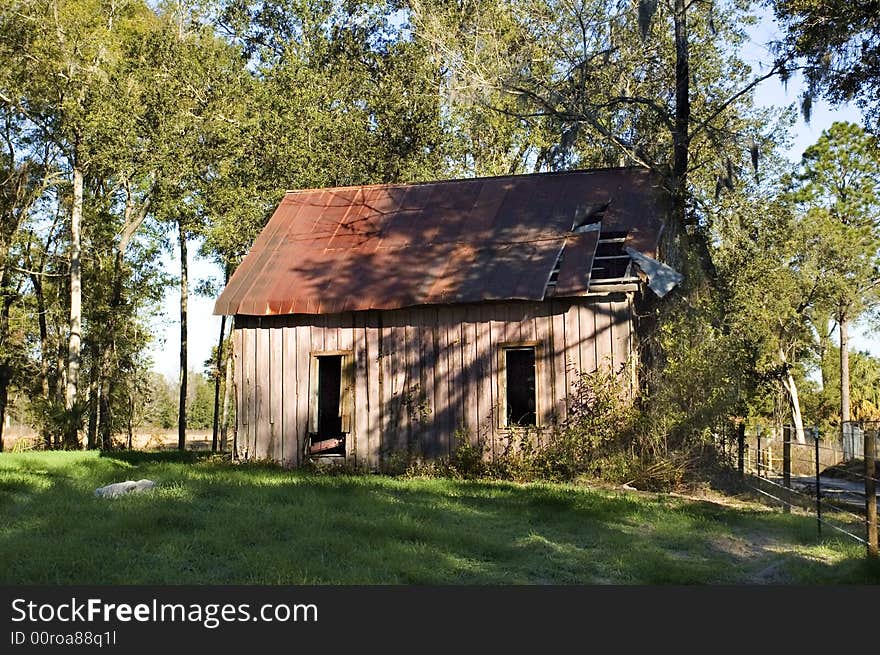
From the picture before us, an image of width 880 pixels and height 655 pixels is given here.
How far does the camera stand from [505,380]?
1706cm

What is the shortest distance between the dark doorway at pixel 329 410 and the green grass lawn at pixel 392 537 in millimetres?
3893

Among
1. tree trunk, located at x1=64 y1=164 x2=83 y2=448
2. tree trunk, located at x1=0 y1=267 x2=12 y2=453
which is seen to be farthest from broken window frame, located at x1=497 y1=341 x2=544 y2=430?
tree trunk, located at x1=0 y1=267 x2=12 y2=453

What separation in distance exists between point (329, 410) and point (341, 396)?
156 inches

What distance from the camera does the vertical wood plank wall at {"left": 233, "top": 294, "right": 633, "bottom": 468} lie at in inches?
656

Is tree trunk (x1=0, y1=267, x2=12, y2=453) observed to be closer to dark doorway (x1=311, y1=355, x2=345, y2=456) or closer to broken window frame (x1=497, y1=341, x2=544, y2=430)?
dark doorway (x1=311, y1=355, x2=345, y2=456)

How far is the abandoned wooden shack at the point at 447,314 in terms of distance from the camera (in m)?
16.8

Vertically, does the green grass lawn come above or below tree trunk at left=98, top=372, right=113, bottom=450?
below

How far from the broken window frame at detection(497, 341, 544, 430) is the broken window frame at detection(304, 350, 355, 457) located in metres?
2.98

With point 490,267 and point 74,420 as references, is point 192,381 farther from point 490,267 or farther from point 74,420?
point 490,267

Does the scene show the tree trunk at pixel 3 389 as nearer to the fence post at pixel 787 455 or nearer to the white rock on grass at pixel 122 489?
the white rock on grass at pixel 122 489

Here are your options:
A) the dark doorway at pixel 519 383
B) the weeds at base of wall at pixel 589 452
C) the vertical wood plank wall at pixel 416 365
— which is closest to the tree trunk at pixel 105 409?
the vertical wood plank wall at pixel 416 365

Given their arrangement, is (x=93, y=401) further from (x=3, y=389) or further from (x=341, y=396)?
(x=341, y=396)

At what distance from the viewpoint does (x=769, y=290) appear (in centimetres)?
2998

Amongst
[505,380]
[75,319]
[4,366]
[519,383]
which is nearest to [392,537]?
[505,380]
